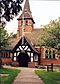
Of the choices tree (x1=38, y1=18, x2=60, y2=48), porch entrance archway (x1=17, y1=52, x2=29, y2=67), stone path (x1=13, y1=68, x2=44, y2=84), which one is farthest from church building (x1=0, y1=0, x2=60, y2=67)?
stone path (x1=13, y1=68, x2=44, y2=84)

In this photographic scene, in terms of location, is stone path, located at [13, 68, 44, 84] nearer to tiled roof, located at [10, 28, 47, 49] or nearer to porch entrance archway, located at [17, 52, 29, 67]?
tiled roof, located at [10, 28, 47, 49]

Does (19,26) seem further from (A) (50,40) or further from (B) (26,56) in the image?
(A) (50,40)

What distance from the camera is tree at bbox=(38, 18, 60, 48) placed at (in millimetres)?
49181

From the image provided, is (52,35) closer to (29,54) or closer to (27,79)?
(29,54)

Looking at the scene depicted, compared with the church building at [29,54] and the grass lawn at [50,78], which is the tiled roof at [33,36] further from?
the grass lawn at [50,78]

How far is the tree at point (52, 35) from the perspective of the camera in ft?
161

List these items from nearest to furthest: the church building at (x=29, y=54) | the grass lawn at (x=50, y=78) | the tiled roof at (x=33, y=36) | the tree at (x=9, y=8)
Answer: the tree at (x=9, y=8)
the grass lawn at (x=50, y=78)
the church building at (x=29, y=54)
the tiled roof at (x=33, y=36)

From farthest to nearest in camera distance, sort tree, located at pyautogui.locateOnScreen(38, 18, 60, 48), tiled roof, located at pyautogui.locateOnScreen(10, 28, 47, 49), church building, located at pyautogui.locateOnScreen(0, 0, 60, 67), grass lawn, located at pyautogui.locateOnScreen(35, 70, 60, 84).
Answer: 1. tiled roof, located at pyautogui.locateOnScreen(10, 28, 47, 49)
2. church building, located at pyautogui.locateOnScreen(0, 0, 60, 67)
3. tree, located at pyautogui.locateOnScreen(38, 18, 60, 48)
4. grass lawn, located at pyautogui.locateOnScreen(35, 70, 60, 84)

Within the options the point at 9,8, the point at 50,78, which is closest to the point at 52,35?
the point at 50,78

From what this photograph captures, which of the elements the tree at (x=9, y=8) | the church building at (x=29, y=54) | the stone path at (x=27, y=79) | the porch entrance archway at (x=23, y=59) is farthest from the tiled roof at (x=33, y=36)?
the tree at (x=9, y=8)

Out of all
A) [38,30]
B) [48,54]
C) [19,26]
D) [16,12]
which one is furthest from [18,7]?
[19,26]

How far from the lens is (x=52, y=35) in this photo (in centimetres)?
5075

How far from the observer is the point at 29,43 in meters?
58.2

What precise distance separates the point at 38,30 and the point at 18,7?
51.8 meters
